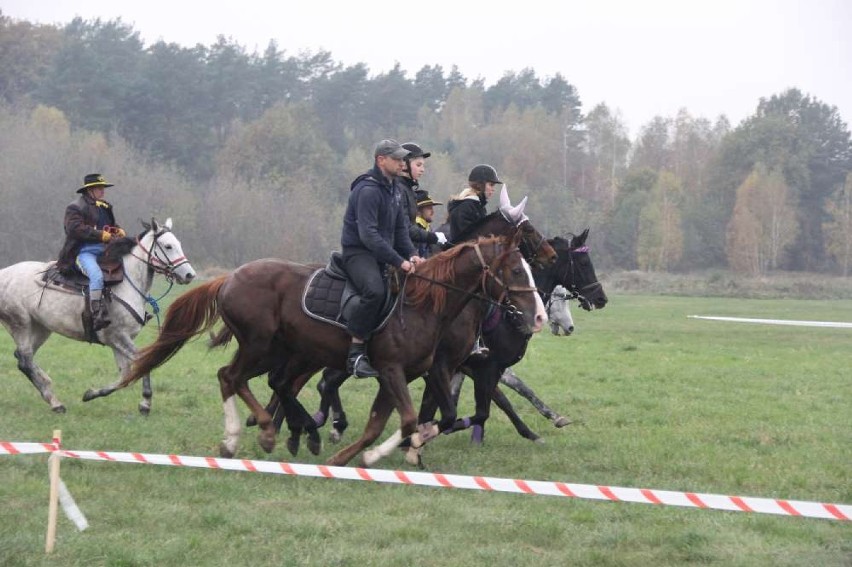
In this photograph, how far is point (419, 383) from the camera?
17109 mm

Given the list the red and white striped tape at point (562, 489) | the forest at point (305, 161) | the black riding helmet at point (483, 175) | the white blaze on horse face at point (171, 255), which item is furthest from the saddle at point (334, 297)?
the forest at point (305, 161)

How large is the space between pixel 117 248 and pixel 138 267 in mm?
343

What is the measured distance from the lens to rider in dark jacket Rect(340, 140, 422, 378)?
946cm

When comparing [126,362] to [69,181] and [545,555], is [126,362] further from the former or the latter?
[69,181]

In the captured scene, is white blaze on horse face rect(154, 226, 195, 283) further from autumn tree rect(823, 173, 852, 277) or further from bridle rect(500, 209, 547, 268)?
autumn tree rect(823, 173, 852, 277)

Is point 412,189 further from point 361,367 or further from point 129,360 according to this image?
point 129,360

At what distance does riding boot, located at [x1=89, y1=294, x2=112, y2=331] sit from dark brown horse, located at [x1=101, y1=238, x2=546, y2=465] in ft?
6.46

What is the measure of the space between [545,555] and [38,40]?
94874 mm

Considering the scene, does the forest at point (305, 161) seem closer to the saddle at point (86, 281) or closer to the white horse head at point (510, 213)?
the saddle at point (86, 281)

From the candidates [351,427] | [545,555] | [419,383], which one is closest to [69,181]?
[419,383]

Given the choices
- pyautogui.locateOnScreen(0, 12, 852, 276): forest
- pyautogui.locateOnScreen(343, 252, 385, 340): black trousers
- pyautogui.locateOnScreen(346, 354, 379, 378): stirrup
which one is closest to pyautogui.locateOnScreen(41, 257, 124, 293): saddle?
pyautogui.locateOnScreen(343, 252, 385, 340): black trousers

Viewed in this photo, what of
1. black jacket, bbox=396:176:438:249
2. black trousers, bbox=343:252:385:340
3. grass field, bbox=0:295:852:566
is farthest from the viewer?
black jacket, bbox=396:176:438:249

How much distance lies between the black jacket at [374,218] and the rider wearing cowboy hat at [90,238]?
162 inches

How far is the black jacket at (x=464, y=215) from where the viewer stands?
35.5ft
